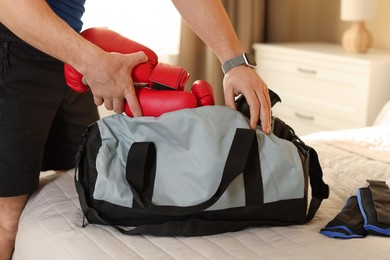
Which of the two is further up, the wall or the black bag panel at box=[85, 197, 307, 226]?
the wall

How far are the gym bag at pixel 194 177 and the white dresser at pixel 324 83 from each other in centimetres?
175

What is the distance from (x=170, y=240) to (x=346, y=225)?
14.4 inches

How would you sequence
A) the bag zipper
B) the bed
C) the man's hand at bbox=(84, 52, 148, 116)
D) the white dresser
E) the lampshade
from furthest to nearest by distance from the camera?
the lampshade
the white dresser
the bag zipper
the man's hand at bbox=(84, 52, 148, 116)
the bed

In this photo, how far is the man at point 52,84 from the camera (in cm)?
131

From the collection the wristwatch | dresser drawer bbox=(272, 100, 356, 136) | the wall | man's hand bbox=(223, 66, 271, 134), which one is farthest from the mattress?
the wall

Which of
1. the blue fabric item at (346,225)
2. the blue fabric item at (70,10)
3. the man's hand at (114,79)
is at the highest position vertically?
the blue fabric item at (70,10)

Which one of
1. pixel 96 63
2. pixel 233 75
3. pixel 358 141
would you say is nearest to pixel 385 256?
pixel 233 75

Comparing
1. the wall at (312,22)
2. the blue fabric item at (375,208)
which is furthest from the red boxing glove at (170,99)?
the wall at (312,22)

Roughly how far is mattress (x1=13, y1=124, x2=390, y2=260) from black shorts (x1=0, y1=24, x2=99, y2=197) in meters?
0.08

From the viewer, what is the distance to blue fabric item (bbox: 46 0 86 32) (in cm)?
155

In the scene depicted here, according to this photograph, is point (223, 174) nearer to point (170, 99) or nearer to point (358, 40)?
point (170, 99)

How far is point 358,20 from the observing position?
3.19 metres

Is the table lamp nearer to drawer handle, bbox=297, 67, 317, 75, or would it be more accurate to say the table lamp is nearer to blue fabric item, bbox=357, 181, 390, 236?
drawer handle, bbox=297, 67, 317, 75

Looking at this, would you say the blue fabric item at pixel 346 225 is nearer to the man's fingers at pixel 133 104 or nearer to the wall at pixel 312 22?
the man's fingers at pixel 133 104
